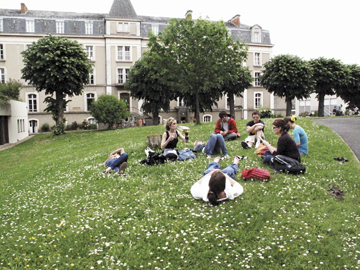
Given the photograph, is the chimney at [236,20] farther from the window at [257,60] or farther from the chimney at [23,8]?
the chimney at [23,8]

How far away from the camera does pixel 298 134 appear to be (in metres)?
10.2

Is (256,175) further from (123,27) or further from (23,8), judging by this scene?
(23,8)

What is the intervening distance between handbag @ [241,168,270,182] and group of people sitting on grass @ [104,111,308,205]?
351mm

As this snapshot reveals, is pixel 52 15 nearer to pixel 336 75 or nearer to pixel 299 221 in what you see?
pixel 336 75

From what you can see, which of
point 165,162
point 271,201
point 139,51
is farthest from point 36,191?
point 139,51

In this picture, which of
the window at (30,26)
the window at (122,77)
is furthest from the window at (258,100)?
the window at (30,26)

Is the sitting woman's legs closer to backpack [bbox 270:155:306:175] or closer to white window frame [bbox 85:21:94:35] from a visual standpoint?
backpack [bbox 270:155:306:175]

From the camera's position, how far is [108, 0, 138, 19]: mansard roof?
49.0 meters

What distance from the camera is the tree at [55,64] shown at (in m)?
28.8

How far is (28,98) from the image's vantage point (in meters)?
48.3

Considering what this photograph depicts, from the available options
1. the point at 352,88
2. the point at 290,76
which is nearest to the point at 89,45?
the point at 290,76

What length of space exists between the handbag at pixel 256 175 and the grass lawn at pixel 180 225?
0.20m

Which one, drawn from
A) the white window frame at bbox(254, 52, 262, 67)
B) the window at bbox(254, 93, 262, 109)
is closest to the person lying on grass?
the window at bbox(254, 93, 262, 109)

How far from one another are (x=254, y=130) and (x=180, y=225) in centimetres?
701
